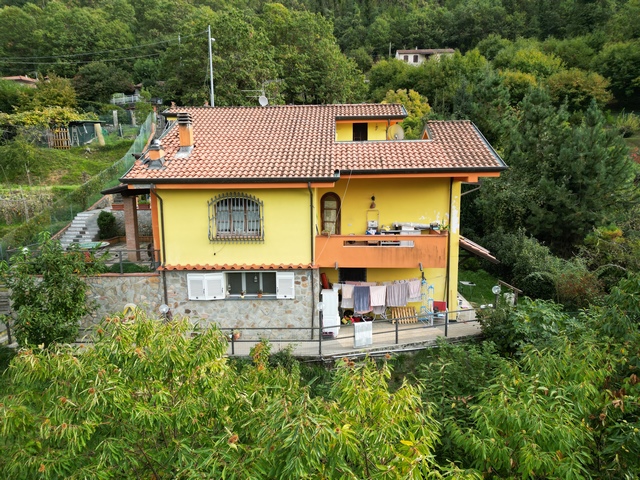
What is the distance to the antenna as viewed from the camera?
21078 mm

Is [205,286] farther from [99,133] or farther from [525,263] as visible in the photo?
[99,133]

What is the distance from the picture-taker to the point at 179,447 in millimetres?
5133

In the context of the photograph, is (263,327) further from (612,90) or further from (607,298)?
(612,90)

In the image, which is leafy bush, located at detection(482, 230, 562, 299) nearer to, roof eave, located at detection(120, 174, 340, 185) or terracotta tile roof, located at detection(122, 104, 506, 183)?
terracotta tile roof, located at detection(122, 104, 506, 183)

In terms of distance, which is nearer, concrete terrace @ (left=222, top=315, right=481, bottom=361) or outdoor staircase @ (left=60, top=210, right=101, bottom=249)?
concrete terrace @ (left=222, top=315, right=481, bottom=361)

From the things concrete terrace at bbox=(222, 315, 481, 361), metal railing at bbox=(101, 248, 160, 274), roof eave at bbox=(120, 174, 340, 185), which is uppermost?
roof eave at bbox=(120, 174, 340, 185)

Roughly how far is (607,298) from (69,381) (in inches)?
334

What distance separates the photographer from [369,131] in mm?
21672

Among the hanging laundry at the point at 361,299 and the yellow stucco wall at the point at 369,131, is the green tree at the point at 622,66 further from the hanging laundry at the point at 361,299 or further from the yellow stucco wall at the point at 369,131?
the hanging laundry at the point at 361,299

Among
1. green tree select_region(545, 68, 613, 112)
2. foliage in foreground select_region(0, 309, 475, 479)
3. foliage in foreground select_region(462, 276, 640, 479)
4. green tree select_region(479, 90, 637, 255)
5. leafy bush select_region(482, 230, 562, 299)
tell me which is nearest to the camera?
foliage in foreground select_region(0, 309, 475, 479)

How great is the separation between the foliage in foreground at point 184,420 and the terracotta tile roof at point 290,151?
28.7 feet

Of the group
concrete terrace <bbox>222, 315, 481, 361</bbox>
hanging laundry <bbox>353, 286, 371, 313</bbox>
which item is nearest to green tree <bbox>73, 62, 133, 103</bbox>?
hanging laundry <bbox>353, 286, 371, 313</bbox>

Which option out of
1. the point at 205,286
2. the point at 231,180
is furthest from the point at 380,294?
the point at 231,180

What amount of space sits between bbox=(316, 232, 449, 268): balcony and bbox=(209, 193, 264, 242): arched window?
2.06 metres
